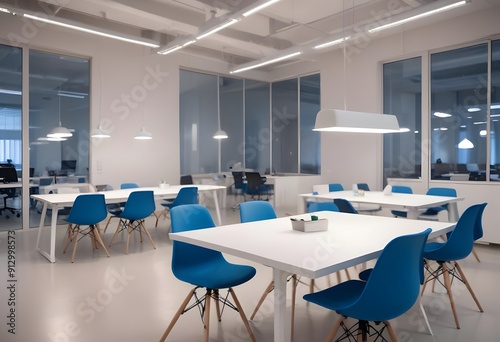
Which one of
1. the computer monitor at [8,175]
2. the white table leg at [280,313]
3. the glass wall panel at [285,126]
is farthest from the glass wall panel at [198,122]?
the white table leg at [280,313]

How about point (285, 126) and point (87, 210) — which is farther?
point (285, 126)

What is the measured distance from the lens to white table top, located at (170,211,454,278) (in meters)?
1.80

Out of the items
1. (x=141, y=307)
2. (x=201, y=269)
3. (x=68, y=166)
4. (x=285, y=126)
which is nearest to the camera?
(x=201, y=269)

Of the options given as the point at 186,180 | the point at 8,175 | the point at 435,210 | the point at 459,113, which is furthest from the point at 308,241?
the point at 186,180

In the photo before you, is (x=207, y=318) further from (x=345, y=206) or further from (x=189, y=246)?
(x=345, y=206)

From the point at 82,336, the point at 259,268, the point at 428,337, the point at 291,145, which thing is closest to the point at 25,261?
the point at 82,336

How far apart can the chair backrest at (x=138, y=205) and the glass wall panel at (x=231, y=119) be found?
4237mm

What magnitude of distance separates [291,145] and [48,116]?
536 cm

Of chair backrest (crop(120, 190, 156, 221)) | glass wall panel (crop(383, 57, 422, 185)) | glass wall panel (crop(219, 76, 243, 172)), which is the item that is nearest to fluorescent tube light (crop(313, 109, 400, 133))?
chair backrest (crop(120, 190, 156, 221))

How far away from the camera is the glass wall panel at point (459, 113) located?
5.88m

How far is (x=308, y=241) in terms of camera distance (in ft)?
7.40

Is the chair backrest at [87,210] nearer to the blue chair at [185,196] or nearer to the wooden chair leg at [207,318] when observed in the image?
the blue chair at [185,196]

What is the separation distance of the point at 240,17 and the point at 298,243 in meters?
3.62

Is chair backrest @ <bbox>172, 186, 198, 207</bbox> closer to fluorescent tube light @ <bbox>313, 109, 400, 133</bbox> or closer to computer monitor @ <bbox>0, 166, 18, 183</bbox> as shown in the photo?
fluorescent tube light @ <bbox>313, 109, 400, 133</bbox>
